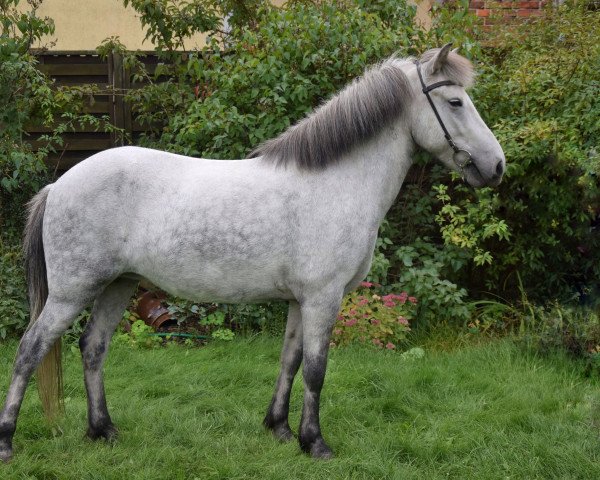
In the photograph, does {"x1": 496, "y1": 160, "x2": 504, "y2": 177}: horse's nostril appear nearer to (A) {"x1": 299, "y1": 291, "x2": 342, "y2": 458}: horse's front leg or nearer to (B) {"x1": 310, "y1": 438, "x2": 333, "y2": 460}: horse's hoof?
(A) {"x1": 299, "y1": 291, "x2": 342, "y2": 458}: horse's front leg

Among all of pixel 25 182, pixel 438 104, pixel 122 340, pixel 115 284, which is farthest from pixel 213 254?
pixel 25 182

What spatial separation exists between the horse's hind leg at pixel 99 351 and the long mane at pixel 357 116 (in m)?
1.16

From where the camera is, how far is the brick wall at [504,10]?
7090 millimetres

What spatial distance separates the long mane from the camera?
3.80 metres

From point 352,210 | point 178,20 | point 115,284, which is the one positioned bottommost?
point 115,284

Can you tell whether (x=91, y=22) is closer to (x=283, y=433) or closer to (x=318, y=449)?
(x=283, y=433)

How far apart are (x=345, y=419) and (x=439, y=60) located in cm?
206

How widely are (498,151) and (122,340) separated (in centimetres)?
342

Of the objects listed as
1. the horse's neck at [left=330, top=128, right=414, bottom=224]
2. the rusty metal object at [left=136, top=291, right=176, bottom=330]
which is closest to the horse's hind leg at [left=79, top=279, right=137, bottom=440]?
the horse's neck at [left=330, top=128, right=414, bottom=224]

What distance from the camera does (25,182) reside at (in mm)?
6551

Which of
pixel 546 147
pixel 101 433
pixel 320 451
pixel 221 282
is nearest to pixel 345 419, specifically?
→ pixel 320 451

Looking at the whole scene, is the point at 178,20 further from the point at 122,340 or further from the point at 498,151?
the point at 498,151

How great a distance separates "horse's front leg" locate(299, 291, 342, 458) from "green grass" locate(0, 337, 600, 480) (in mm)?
102

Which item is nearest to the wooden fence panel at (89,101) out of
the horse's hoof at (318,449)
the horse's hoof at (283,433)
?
the horse's hoof at (283,433)
